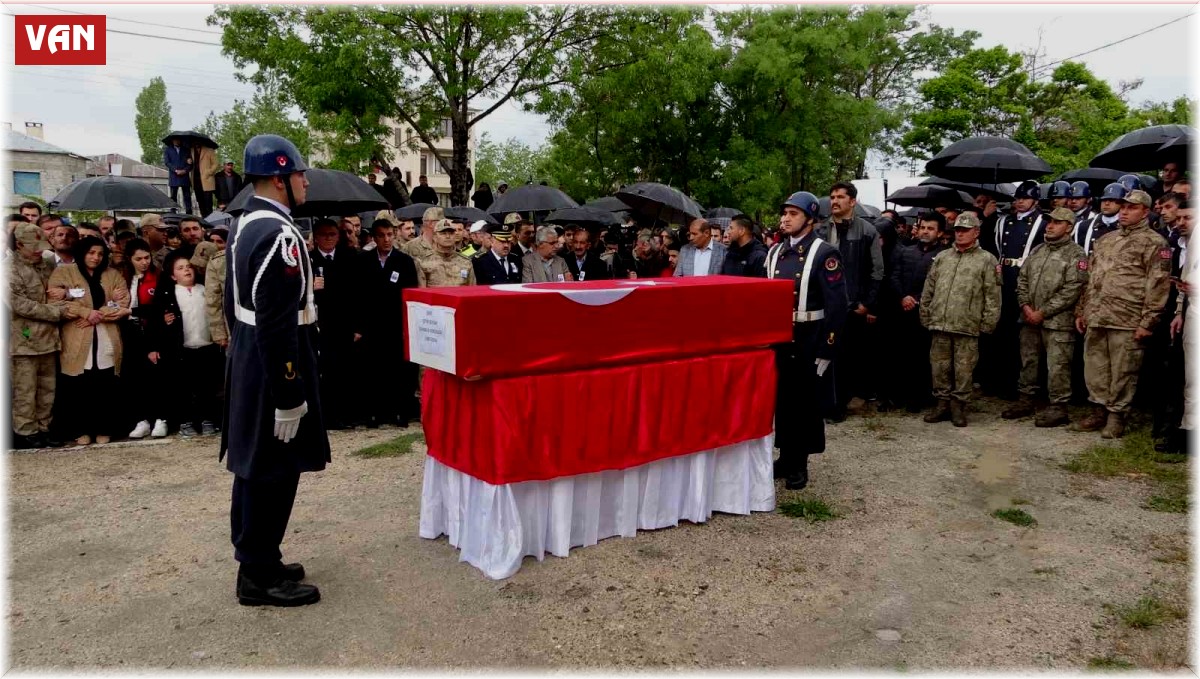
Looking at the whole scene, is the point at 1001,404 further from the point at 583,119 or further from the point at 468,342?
the point at 583,119

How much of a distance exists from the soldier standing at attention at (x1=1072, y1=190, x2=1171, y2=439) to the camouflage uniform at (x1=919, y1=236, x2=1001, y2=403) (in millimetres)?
806

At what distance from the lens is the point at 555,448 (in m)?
4.43

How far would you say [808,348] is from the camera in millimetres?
5824

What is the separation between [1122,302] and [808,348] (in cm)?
315

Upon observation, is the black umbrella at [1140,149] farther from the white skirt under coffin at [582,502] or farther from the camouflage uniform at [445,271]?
the camouflage uniform at [445,271]

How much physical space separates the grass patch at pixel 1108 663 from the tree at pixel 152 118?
65.6 meters

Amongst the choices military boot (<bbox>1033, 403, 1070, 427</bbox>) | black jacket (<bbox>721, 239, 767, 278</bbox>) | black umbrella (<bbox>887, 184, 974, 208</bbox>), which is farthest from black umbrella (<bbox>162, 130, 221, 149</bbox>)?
military boot (<bbox>1033, 403, 1070, 427</bbox>)

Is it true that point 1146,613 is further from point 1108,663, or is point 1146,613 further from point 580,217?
point 580,217

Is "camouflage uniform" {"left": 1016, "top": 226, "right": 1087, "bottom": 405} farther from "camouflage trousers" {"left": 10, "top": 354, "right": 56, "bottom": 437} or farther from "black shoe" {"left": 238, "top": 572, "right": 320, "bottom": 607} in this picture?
"camouflage trousers" {"left": 10, "top": 354, "right": 56, "bottom": 437}

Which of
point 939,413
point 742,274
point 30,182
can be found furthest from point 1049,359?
point 30,182

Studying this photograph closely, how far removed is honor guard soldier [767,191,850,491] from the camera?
577cm

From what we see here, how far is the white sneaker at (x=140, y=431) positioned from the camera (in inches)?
290

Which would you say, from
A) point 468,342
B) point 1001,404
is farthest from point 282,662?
point 1001,404

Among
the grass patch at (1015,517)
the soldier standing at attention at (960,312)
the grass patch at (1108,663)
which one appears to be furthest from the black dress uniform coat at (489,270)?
the grass patch at (1108,663)
